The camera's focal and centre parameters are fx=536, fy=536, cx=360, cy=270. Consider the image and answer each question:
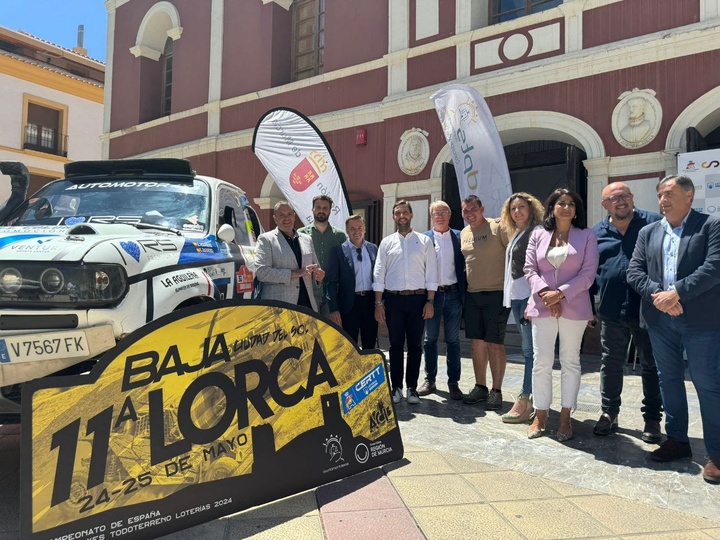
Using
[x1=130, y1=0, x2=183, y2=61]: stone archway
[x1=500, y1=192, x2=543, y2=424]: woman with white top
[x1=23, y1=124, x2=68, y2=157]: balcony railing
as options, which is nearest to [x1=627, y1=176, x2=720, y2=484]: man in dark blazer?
[x1=500, y1=192, x2=543, y2=424]: woman with white top

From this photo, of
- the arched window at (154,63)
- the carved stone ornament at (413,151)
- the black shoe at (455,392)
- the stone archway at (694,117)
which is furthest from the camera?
the arched window at (154,63)

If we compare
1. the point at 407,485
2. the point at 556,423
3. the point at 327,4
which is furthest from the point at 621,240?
the point at 327,4

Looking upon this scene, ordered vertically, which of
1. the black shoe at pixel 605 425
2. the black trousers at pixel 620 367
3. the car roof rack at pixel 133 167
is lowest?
the black shoe at pixel 605 425

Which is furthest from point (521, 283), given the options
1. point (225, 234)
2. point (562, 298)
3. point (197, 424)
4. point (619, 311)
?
point (197, 424)

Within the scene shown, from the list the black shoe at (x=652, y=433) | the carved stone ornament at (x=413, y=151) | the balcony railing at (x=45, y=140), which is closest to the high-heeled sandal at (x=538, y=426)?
the black shoe at (x=652, y=433)

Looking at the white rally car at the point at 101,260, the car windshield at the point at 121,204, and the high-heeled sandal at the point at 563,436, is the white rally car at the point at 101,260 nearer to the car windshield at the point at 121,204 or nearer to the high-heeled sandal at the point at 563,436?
the car windshield at the point at 121,204

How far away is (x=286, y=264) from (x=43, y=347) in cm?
224

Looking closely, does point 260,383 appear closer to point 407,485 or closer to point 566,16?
point 407,485

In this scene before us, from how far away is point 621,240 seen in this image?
4.27m

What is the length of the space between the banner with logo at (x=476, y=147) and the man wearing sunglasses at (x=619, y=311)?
11.3 ft

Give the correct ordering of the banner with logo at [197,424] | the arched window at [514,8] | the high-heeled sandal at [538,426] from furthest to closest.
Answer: the arched window at [514,8]
the high-heeled sandal at [538,426]
the banner with logo at [197,424]

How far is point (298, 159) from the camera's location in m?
8.90

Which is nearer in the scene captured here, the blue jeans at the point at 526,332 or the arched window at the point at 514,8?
the blue jeans at the point at 526,332

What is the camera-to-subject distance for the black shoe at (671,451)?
12.0 ft
